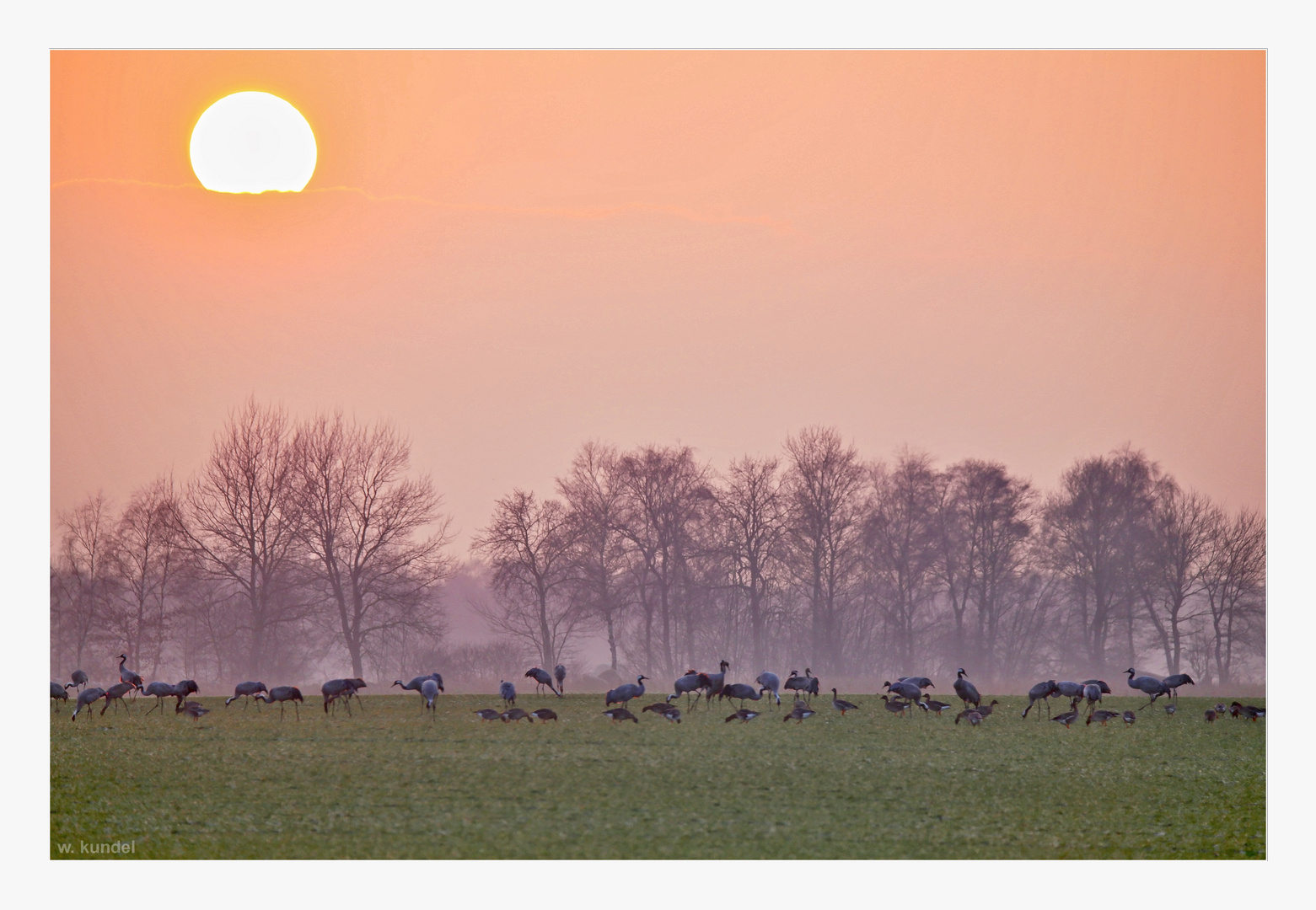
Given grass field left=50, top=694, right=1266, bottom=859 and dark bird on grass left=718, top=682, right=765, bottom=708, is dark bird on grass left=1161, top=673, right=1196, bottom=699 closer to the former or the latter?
grass field left=50, top=694, right=1266, bottom=859

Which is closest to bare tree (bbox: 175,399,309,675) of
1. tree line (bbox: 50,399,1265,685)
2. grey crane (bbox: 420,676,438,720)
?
tree line (bbox: 50,399,1265,685)

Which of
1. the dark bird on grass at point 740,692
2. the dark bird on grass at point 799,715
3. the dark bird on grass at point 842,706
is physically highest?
the dark bird on grass at point 740,692

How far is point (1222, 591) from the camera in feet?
142

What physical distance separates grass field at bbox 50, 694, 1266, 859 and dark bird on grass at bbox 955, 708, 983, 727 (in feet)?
4.03

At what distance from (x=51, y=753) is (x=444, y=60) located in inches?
643

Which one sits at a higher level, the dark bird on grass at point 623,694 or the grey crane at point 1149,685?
the dark bird on grass at point 623,694

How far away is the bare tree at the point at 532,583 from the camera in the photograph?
45.6m

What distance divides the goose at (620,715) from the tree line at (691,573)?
1967cm

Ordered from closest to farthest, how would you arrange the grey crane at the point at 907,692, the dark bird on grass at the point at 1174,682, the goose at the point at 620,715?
1. the goose at the point at 620,715
2. the grey crane at the point at 907,692
3. the dark bird on grass at the point at 1174,682

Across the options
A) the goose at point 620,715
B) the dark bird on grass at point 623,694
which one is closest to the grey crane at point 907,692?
the dark bird on grass at point 623,694

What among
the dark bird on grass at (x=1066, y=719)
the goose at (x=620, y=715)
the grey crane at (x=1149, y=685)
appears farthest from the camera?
the grey crane at (x=1149, y=685)

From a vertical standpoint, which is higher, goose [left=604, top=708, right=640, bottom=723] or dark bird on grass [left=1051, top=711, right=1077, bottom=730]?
goose [left=604, top=708, right=640, bottom=723]

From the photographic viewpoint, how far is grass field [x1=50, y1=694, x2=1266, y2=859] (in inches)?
619

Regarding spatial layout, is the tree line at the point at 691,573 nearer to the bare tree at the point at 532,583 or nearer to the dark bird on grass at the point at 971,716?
the bare tree at the point at 532,583
